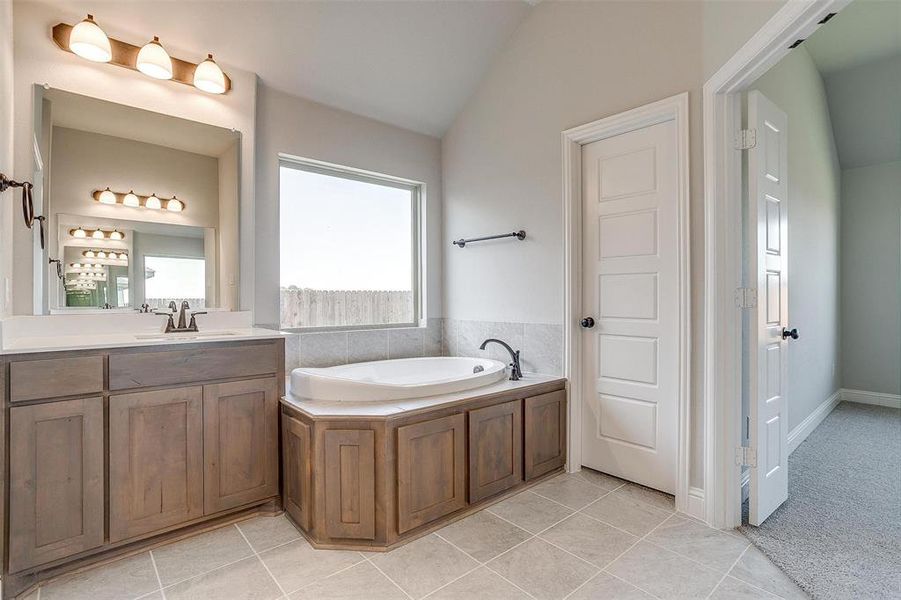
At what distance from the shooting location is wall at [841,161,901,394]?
4.29 metres

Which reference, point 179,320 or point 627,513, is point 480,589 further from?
point 179,320

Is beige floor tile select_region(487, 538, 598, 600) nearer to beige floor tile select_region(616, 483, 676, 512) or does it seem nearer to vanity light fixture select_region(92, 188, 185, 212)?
beige floor tile select_region(616, 483, 676, 512)

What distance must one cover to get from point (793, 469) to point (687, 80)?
2.49 m

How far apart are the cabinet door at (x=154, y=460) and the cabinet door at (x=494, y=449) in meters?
1.33

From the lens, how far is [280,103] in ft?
9.84

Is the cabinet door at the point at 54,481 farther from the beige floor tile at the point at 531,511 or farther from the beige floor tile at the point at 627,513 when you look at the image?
the beige floor tile at the point at 627,513

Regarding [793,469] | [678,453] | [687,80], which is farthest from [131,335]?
[793,469]

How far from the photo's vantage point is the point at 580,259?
2.88m

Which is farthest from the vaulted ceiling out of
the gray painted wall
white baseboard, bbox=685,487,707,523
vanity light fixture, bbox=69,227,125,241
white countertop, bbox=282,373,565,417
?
white baseboard, bbox=685,487,707,523

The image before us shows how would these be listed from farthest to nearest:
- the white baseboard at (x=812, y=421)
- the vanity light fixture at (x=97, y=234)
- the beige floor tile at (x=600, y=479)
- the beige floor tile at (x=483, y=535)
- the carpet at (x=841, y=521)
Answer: the white baseboard at (x=812, y=421)
the beige floor tile at (x=600, y=479)
the vanity light fixture at (x=97, y=234)
the beige floor tile at (x=483, y=535)
the carpet at (x=841, y=521)

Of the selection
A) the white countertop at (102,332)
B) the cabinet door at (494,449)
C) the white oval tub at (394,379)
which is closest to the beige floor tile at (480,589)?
the cabinet door at (494,449)

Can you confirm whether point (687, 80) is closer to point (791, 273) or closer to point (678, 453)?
point (791, 273)

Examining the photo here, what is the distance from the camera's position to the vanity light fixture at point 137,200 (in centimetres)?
237

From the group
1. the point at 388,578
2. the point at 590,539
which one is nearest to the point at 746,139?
the point at 590,539
